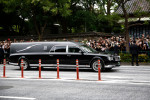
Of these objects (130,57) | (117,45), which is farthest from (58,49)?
(130,57)

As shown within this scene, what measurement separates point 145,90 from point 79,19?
28.1 metres

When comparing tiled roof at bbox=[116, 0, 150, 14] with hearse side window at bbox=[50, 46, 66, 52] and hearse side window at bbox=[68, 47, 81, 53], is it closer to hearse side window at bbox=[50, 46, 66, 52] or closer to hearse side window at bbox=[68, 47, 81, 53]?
hearse side window at bbox=[68, 47, 81, 53]

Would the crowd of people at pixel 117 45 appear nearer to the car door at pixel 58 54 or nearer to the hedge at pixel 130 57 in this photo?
the hedge at pixel 130 57

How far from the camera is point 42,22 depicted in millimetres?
37781

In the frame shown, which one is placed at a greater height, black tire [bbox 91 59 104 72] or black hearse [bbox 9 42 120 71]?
black hearse [bbox 9 42 120 71]

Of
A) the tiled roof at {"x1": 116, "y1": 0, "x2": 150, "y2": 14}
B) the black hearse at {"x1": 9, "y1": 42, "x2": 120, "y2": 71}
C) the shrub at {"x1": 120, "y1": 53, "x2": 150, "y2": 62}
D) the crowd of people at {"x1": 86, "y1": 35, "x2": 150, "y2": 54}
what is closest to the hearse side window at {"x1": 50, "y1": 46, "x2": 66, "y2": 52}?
the black hearse at {"x1": 9, "y1": 42, "x2": 120, "y2": 71}

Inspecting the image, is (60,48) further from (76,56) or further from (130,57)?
Answer: (130,57)

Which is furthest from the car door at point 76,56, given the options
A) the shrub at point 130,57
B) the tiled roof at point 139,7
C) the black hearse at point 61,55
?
the tiled roof at point 139,7

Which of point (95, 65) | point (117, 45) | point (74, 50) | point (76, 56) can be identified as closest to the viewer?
point (95, 65)

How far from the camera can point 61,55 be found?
51.8ft

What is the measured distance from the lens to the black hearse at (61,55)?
591 inches

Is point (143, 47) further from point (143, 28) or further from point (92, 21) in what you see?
point (92, 21)

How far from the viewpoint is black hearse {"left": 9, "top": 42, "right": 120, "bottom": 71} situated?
15023 mm

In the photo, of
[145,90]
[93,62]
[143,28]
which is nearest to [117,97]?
[145,90]
